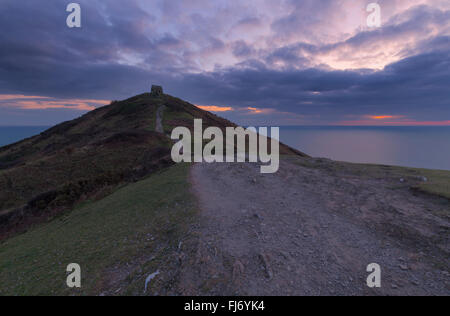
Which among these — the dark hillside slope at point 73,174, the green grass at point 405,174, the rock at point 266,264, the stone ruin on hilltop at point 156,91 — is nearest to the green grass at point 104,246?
the rock at point 266,264

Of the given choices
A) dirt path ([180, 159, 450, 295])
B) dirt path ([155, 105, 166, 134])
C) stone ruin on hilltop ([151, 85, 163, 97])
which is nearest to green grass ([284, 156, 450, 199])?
dirt path ([180, 159, 450, 295])

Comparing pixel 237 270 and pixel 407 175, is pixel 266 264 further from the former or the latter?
pixel 407 175

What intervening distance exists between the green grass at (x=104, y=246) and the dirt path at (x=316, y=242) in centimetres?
159

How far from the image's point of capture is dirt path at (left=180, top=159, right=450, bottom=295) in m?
6.21

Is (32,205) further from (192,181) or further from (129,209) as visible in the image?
(192,181)

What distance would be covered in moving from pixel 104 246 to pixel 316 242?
31.0 feet

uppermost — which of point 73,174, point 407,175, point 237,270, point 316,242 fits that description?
point 407,175

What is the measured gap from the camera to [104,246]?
9.91 m

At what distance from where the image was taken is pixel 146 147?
109 feet

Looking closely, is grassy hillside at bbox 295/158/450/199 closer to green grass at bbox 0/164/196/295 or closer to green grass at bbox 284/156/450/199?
green grass at bbox 284/156/450/199

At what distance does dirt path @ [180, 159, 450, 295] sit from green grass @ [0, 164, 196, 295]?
1590mm

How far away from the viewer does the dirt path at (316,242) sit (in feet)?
20.4

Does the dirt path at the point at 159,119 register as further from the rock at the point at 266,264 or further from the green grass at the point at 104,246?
the rock at the point at 266,264

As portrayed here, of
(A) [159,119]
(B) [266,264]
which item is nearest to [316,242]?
(B) [266,264]
